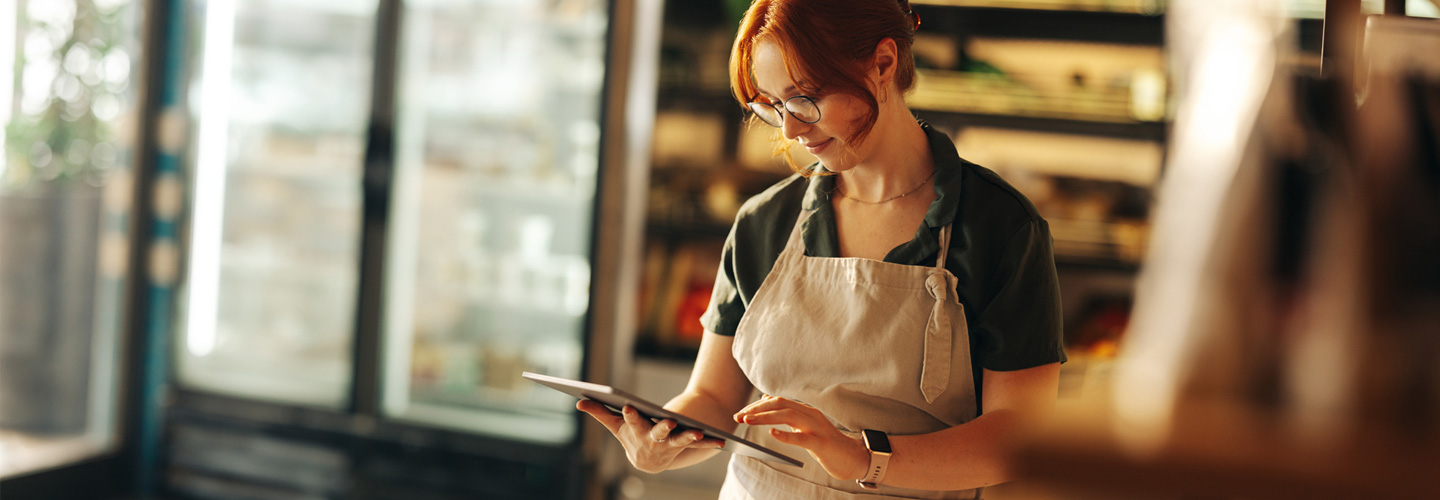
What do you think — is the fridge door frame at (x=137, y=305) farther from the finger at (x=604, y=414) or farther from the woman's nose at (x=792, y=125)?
the woman's nose at (x=792, y=125)

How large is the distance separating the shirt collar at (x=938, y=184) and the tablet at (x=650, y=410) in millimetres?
314

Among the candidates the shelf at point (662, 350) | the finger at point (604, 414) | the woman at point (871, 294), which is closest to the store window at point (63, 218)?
the shelf at point (662, 350)

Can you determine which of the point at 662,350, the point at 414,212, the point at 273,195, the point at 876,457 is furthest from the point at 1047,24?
the point at 273,195

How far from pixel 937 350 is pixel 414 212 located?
2.60 meters

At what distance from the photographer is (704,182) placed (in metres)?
2.94

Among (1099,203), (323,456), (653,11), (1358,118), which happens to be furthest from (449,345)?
(1358,118)

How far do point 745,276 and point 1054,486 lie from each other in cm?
93

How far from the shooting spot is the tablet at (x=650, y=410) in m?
1.01

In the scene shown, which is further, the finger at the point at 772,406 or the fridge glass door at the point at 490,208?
the fridge glass door at the point at 490,208

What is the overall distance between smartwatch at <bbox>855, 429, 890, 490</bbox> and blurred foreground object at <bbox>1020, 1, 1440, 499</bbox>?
0.69 metres

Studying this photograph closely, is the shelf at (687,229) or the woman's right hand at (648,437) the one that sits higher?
the shelf at (687,229)

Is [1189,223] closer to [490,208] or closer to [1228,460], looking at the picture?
[1228,460]

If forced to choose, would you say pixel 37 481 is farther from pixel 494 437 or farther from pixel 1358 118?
pixel 1358 118

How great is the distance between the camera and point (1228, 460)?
285mm
